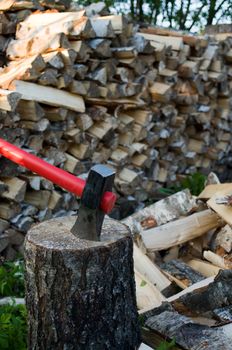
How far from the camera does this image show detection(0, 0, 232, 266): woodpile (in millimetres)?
3527

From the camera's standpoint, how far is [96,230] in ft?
6.61

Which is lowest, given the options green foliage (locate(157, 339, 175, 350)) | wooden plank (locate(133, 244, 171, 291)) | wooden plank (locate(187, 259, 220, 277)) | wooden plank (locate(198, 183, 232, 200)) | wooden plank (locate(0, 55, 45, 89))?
wooden plank (locate(187, 259, 220, 277))

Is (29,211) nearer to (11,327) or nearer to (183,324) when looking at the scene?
(11,327)

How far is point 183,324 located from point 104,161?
7.26ft

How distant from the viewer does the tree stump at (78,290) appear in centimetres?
199

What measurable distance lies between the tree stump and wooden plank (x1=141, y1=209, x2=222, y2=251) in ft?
4.35

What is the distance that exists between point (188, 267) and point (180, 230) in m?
0.37

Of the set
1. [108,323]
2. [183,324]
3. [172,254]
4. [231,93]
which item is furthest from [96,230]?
[231,93]

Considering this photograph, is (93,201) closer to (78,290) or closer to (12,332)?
(78,290)

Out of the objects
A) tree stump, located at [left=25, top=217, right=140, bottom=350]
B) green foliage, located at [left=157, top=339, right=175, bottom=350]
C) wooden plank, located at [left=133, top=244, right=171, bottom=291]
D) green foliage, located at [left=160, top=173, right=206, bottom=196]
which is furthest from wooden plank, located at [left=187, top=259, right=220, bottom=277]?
green foliage, located at [left=160, top=173, right=206, bottom=196]

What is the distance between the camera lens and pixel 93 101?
4.11 metres

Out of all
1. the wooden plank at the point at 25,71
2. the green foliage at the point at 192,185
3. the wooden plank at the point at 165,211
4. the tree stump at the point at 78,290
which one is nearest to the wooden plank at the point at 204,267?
the wooden plank at the point at 165,211

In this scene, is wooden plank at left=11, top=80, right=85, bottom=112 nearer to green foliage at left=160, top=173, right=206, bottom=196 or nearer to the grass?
the grass

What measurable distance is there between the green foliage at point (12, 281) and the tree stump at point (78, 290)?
972mm
